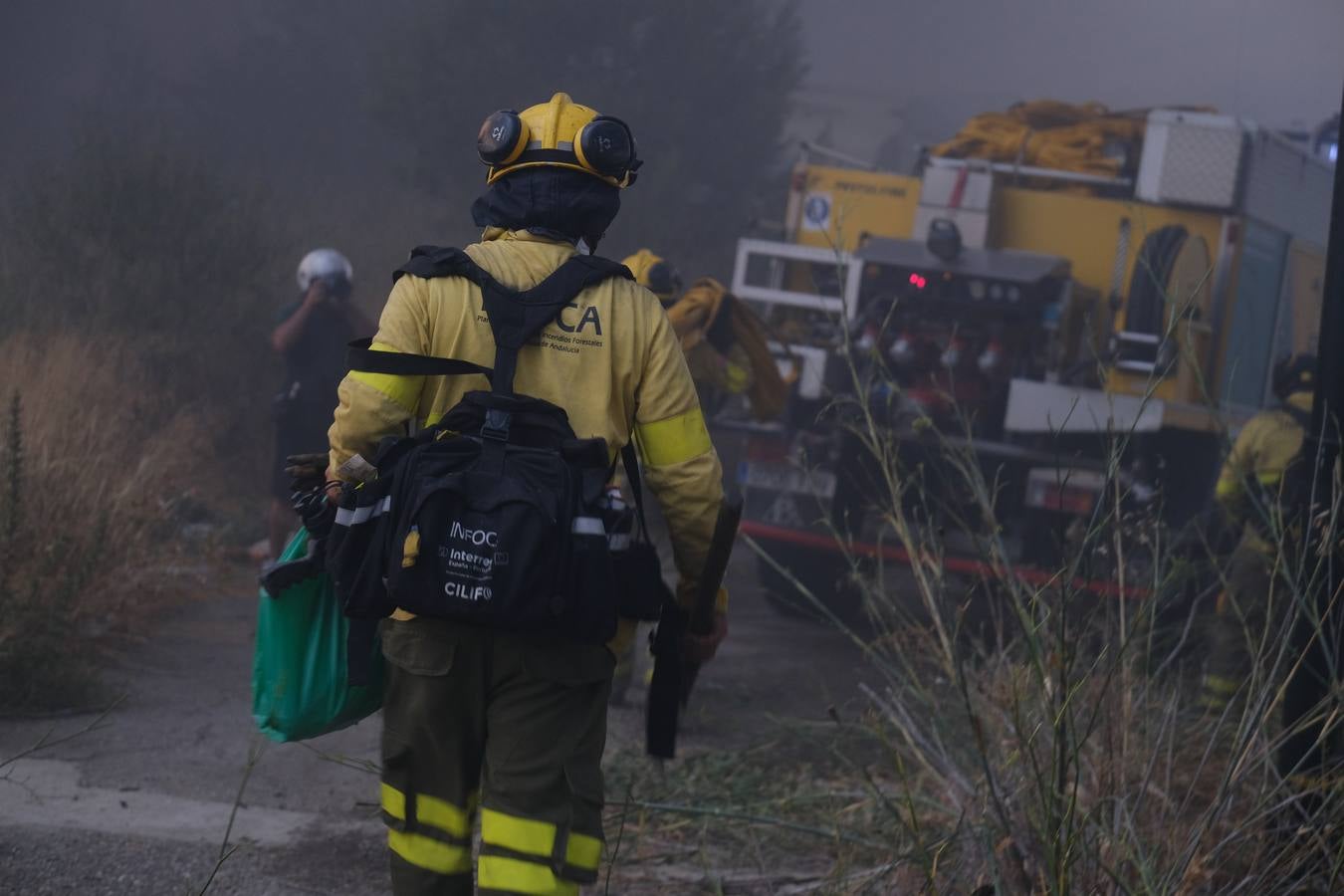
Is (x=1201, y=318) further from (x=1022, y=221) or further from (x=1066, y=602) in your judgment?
(x=1066, y=602)

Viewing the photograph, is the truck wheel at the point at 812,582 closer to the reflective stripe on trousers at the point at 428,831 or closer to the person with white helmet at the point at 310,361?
the person with white helmet at the point at 310,361

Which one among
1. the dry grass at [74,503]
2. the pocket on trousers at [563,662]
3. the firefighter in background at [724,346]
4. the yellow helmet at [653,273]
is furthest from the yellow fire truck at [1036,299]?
the pocket on trousers at [563,662]

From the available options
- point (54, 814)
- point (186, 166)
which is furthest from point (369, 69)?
point (54, 814)

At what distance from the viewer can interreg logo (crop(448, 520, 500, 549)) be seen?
2488mm

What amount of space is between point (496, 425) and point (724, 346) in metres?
4.03

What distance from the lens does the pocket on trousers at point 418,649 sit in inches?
104

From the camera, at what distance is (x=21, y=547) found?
512 cm

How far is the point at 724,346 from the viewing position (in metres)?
6.57

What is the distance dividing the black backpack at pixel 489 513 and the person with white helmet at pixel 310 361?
4721 millimetres

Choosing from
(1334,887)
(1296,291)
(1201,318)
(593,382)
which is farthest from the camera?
(1296,291)

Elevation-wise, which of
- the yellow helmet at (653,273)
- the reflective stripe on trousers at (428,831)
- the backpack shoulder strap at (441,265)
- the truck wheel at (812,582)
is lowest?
the truck wheel at (812,582)

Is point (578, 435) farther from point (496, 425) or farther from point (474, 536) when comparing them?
point (474, 536)

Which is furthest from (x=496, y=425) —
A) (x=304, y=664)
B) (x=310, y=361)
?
(x=310, y=361)

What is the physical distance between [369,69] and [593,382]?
21.6 m
